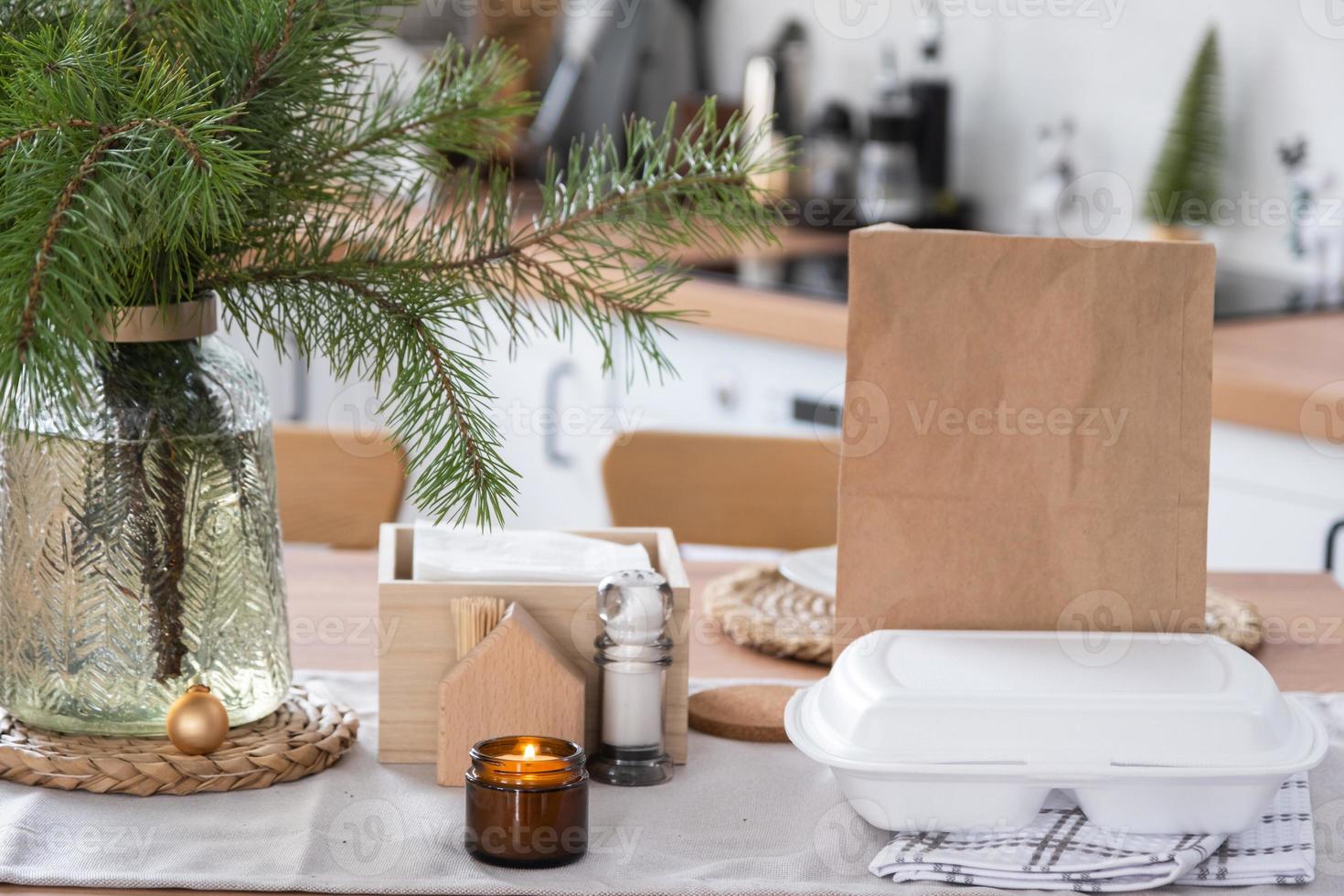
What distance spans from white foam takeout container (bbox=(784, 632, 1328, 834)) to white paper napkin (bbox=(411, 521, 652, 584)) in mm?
174

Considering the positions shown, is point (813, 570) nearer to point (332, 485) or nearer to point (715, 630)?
point (715, 630)

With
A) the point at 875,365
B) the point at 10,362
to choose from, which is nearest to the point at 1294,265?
the point at 875,365

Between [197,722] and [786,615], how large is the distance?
458 mm

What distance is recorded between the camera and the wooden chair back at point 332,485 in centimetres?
157

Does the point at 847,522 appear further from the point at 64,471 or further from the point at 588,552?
the point at 64,471

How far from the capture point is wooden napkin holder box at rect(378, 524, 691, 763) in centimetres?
79

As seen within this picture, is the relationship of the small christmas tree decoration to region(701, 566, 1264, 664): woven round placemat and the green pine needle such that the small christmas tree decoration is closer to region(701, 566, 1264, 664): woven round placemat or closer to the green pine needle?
region(701, 566, 1264, 664): woven round placemat

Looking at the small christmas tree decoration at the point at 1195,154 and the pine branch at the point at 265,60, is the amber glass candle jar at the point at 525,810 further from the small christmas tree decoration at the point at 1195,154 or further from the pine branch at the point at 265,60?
the small christmas tree decoration at the point at 1195,154

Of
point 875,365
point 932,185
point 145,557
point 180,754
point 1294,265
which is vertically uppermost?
point 932,185

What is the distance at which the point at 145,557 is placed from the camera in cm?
75

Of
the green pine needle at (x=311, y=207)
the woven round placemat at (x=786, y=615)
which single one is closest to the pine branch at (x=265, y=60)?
the green pine needle at (x=311, y=207)

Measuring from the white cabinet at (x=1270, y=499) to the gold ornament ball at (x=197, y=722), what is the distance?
1285mm

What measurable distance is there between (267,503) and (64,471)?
0.33 feet

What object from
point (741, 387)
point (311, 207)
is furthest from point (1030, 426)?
point (741, 387)
